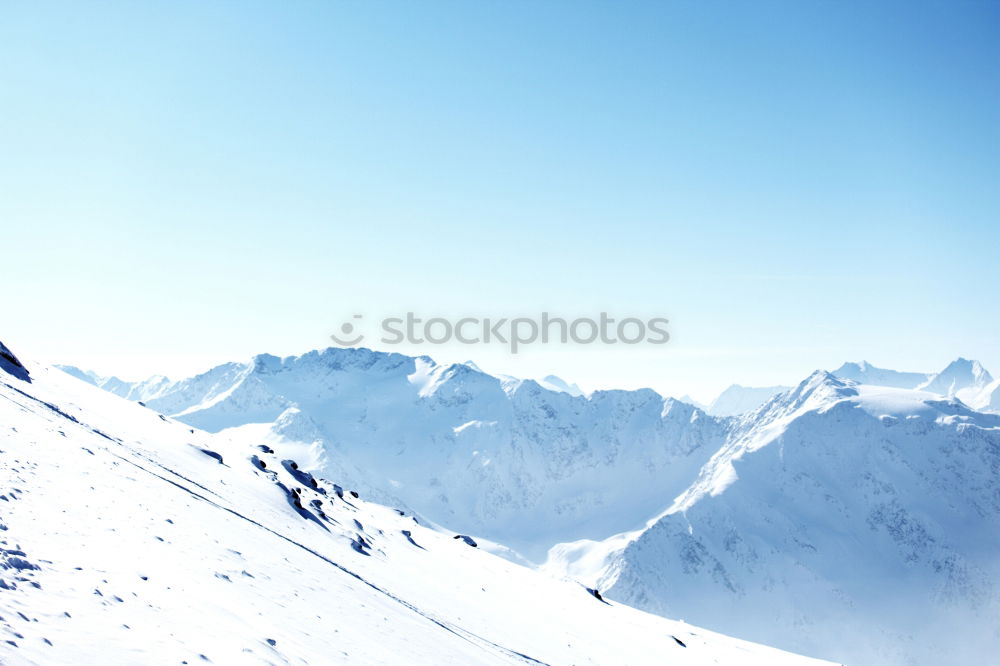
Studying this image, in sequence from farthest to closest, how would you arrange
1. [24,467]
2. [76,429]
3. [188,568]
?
[76,429]
[24,467]
[188,568]

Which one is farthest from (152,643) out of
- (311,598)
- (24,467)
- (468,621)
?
(468,621)

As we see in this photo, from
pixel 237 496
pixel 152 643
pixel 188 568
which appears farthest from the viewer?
pixel 237 496

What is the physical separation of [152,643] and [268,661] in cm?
230

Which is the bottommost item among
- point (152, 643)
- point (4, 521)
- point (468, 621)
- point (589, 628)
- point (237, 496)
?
point (589, 628)

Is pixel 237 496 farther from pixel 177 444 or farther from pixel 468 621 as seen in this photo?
pixel 468 621

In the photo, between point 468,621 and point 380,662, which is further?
point 468,621

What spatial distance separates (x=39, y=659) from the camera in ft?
32.6

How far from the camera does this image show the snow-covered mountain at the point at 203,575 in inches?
487

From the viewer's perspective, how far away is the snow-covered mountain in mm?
12375

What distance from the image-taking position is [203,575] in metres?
16.7

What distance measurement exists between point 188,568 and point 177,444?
2456cm

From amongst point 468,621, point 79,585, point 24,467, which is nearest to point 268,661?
point 79,585

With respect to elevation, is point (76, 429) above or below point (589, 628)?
above

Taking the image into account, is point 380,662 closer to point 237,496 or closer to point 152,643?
point 152,643
